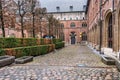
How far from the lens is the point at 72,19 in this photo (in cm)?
6053

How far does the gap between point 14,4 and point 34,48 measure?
15.0ft

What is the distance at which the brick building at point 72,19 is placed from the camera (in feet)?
197

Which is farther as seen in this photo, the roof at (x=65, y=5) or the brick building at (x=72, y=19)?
the roof at (x=65, y=5)

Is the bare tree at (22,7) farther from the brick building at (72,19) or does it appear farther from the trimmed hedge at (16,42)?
the brick building at (72,19)

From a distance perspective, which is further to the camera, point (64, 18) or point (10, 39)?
point (64, 18)

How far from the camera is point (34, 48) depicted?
57.8 feet

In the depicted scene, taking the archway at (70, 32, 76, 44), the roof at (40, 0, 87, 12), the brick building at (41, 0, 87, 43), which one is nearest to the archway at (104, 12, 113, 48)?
the brick building at (41, 0, 87, 43)

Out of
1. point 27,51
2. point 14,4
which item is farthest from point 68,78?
point 14,4

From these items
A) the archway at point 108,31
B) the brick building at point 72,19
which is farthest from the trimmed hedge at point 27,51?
the brick building at point 72,19

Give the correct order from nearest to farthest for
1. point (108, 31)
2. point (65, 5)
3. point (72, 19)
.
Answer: point (108, 31) → point (72, 19) → point (65, 5)

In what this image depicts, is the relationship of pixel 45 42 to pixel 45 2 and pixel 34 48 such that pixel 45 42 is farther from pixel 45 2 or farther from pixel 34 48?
pixel 45 2

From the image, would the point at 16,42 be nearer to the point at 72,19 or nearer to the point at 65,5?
the point at 72,19

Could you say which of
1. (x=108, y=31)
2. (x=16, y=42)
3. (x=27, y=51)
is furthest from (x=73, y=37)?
(x=16, y=42)

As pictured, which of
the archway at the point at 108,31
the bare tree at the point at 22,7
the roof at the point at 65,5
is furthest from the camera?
the roof at the point at 65,5
